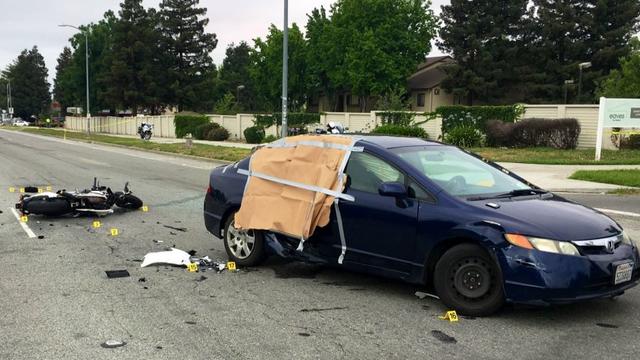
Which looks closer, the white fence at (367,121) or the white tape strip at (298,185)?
the white tape strip at (298,185)

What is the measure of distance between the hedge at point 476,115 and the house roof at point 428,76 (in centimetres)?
3206

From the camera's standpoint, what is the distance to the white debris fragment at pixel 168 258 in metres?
6.79

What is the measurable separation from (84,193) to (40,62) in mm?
142311

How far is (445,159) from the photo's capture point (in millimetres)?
5980

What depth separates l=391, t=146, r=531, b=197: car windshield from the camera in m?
5.44

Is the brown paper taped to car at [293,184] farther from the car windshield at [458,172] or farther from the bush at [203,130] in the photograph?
the bush at [203,130]

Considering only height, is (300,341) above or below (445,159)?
below

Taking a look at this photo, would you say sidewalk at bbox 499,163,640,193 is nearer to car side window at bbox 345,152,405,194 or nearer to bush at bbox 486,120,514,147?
bush at bbox 486,120,514,147

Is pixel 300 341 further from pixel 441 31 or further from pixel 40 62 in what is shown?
pixel 40 62

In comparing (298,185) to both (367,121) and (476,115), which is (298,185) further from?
(367,121)

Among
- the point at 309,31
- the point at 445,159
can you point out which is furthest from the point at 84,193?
the point at 309,31

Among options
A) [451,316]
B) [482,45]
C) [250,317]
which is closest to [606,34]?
[482,45]

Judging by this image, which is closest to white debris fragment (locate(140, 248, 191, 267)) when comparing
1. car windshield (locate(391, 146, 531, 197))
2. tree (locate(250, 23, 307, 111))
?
car windshield (locate(391, 146, 531, 197))

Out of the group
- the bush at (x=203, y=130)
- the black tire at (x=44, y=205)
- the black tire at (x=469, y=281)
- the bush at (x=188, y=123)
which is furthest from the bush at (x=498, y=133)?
the bush at (x=188, y=123)
